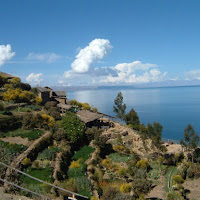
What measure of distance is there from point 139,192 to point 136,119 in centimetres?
2897

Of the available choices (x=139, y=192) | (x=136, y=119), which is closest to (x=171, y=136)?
(x=136, y=119)

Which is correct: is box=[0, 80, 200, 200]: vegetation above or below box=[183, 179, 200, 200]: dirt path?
above

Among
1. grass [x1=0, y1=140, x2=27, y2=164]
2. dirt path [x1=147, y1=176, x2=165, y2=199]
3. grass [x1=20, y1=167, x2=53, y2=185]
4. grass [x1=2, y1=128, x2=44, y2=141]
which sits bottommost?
dirt path [x1=147, y1=176, x2=165, y2=199]

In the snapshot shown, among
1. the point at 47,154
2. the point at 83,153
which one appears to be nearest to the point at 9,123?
the point at 47,154

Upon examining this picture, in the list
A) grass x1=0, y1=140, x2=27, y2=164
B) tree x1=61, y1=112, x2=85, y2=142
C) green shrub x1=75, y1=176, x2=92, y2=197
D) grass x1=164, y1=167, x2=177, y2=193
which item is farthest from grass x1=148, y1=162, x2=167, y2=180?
grass x1=0, y1=140, x2=27, y2=164

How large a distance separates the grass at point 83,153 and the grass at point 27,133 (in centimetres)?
531

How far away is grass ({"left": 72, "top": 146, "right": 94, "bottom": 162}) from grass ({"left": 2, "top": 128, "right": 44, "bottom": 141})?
5.31 m

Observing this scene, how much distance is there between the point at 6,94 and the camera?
3741 cm

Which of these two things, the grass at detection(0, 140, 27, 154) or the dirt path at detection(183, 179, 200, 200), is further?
the grass at detection(0, 140, 27, 154)

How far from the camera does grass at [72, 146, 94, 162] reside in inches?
955

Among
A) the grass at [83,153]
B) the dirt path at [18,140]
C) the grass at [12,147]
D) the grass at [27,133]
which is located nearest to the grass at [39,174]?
the grass at [12,147]

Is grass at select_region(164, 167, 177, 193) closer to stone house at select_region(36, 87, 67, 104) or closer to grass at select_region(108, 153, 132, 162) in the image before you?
grass at select_region(108, 153, 132, 162)

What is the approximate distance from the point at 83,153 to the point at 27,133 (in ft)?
24.4

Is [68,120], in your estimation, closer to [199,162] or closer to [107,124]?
[107,124]
